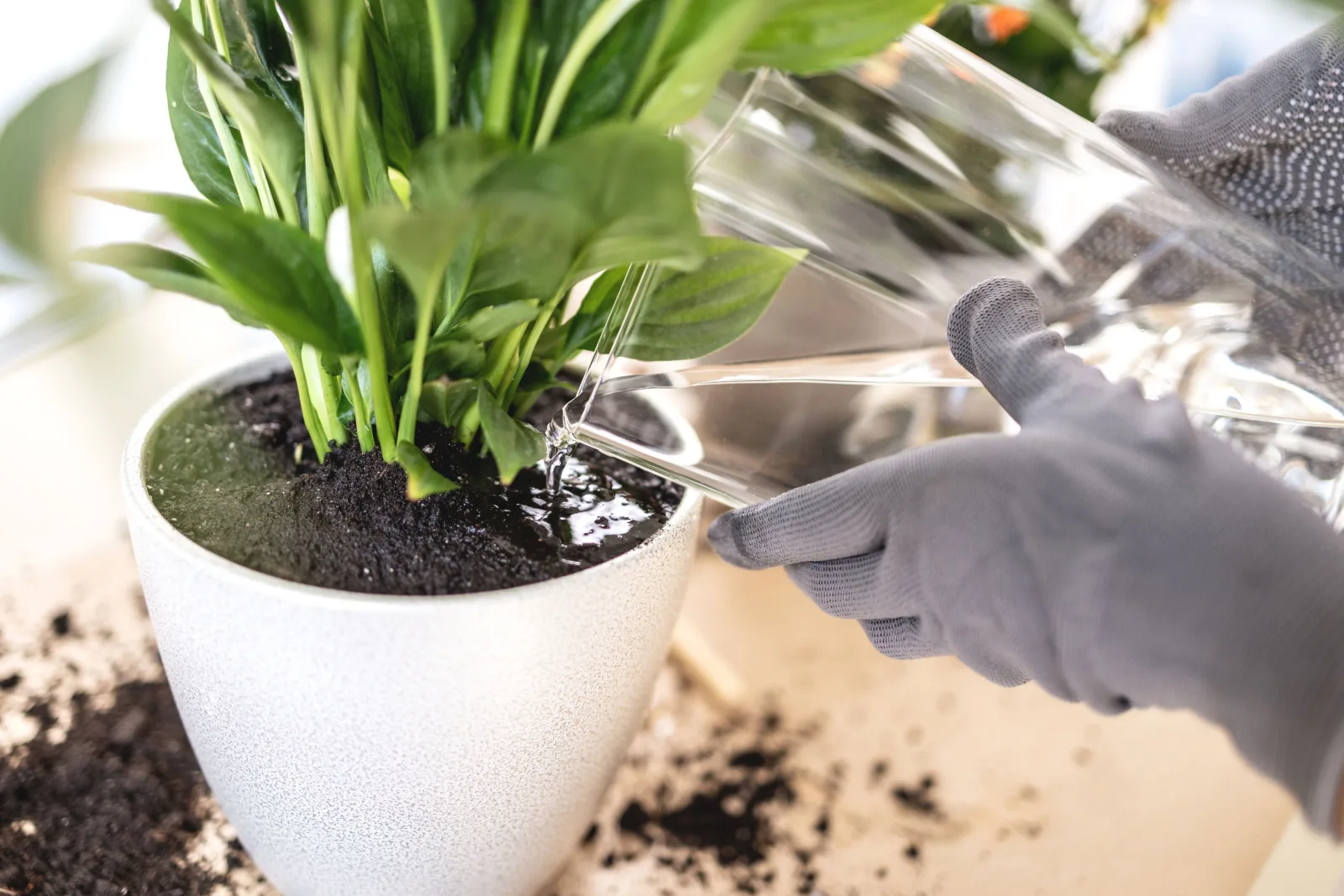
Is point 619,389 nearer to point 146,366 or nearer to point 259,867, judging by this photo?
point 259,867

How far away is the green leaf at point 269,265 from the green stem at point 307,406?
0.08 m

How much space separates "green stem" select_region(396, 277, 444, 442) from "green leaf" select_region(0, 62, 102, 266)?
0.22 meters

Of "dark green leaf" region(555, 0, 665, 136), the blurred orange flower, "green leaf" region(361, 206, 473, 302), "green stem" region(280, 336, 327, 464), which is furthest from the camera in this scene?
the blurred orange flower

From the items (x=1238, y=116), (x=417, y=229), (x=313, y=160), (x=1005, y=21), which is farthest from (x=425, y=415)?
(x=1005, y=21)

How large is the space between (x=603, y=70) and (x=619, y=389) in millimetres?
187

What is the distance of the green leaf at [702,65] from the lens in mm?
326

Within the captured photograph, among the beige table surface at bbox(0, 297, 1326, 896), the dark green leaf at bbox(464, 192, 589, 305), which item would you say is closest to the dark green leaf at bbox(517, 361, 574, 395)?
the dark green leaf at bbox(464, 192, 589, 305)

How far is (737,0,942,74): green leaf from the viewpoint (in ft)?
1.22

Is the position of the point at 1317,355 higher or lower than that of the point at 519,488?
higher

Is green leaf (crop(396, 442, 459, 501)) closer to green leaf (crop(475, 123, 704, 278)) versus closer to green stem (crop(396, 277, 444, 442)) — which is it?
green stem (crop(396, 277, 444, 442))

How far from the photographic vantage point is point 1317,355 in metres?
0.59

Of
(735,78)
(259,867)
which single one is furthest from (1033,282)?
(259,867)

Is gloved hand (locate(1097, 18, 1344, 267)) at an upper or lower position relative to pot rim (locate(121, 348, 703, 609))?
upper

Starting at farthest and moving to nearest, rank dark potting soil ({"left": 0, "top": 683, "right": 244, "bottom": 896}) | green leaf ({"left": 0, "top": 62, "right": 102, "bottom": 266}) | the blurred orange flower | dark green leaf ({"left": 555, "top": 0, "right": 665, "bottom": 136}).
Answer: the blurred orange flower, dark potting soil ({"left": 0, "top": 683, "right": 244, "bottom": 896}), dark green leaf ({"left": 555, "top": 0, "right": 665, "bottom": 136}), green leaf ({"left": 0, "top": 62, "right": 102, "bottom": 266})
